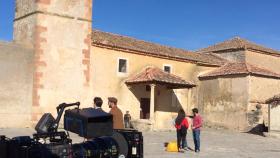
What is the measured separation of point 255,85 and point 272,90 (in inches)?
77.0

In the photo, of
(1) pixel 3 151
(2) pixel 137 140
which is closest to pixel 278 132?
(2) pixel 137 140

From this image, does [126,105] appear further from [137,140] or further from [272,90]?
[137,140]

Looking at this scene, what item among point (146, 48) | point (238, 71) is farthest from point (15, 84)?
point (238, 71)

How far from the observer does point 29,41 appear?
22219mm

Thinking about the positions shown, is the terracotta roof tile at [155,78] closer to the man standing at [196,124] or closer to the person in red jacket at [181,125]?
the person in red jacket at [181,125]

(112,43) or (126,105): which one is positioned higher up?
(112,43)

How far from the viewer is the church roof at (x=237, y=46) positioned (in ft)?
108

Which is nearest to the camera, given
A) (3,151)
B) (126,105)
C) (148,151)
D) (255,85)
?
(3,151)

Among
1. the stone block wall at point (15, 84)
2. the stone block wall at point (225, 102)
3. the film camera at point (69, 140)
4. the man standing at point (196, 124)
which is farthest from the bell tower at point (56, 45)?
the film camera at point (69, 140)

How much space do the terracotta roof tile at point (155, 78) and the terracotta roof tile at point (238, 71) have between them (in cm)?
346

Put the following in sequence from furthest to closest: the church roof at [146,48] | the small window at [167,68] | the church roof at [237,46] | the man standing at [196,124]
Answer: the church roof at [237,46], the small window at [167,68], the church roof at [146,48], the man standing at [196,124]

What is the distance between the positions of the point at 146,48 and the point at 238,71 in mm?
5958

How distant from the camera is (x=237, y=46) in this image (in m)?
33.2

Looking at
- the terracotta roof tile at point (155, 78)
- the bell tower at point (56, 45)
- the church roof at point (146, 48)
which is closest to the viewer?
the bell tower at point (56, 45)
